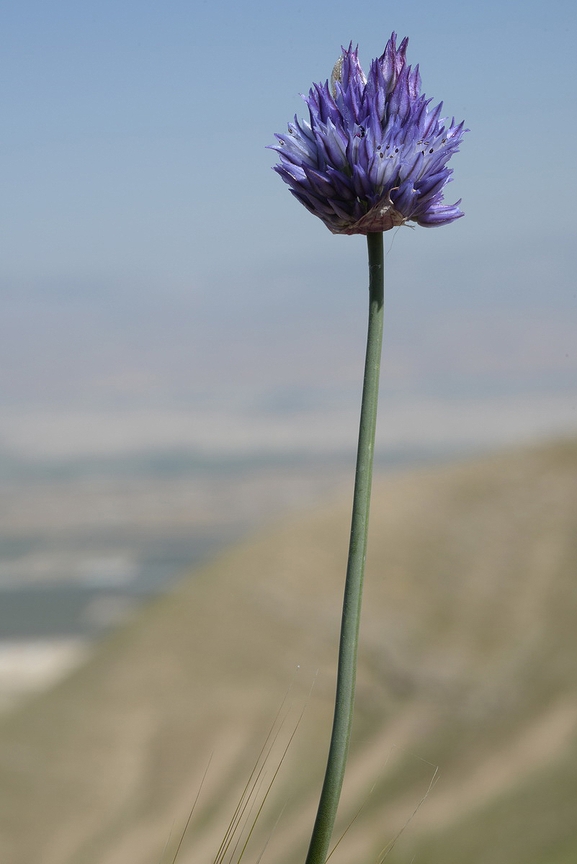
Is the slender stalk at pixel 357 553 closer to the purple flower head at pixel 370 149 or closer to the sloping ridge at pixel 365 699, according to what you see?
the purple flower head at pixel 370 149

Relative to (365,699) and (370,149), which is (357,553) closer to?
(370,149)

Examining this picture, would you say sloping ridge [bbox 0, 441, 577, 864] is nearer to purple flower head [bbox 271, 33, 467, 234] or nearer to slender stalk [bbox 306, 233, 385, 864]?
slender stalk [bbox 306, 233, 385, 864]

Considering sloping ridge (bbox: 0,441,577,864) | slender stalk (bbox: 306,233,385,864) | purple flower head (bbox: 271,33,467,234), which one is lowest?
sloping ridge (bbox: 0,441,577,864)

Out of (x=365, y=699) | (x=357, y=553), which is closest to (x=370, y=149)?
(x=357, y=553)

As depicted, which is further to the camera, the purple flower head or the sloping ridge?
the sloping ridge

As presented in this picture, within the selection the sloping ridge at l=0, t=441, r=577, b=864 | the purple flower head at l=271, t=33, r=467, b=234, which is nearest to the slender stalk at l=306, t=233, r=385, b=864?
the purple flower head at l=271, t=33, r=467, b=234

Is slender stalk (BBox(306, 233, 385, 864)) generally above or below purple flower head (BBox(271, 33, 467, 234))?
below
